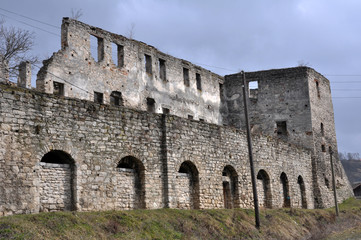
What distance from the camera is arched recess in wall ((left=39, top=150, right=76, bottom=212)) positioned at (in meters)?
15.3

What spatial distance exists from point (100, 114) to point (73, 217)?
175 inches

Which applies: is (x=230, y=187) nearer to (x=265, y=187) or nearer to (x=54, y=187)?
(x=265, y=187)

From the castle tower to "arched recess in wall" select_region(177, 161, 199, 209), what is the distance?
17073mm

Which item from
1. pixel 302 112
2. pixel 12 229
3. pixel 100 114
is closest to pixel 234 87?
pixel 302 112

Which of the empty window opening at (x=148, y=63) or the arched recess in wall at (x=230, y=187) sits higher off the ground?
the empty window opening at (x=148, y=63)

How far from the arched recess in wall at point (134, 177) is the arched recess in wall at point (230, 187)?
19.6ft

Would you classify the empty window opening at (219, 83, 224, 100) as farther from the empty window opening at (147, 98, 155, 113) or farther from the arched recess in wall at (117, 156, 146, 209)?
the arched recess in wall at (117, 156, 146, 209)

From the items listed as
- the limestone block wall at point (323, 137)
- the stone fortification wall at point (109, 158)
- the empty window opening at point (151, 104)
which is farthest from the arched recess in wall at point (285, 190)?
the empty window opening at point (151, 104)

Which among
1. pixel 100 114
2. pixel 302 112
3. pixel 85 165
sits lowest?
pixel 85 165

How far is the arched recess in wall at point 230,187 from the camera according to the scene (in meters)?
23.7

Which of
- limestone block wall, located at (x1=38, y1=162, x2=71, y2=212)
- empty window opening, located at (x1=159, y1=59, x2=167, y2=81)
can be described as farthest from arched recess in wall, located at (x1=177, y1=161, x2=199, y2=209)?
empty window opening, located at (x1=159, y1=59, x2=167, y2=81)

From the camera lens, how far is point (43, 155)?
→ 15.4 meters

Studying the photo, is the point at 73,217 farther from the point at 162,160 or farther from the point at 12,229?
the point at 162,160

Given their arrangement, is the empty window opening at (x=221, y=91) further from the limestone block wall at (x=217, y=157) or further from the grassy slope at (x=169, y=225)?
the grassy slope at (x=169, y=225)
